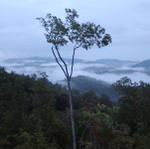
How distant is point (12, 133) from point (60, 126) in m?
1.73

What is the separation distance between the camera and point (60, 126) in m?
15.4

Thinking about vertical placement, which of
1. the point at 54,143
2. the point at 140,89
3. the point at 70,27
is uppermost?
the point at 70,27

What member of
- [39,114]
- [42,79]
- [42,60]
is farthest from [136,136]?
[42,60]

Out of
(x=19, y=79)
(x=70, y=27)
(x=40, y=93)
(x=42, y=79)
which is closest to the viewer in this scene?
(x=70, y=27)

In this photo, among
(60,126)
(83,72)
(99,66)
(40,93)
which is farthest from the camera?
(99,66)

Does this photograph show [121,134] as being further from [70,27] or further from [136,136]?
[70,27]

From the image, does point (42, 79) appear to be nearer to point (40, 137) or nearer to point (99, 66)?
point (40, 137)

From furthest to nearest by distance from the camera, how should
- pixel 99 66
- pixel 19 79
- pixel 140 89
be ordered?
1. pixel 99 66
2. pixel 19 79
3. pixel 140 89

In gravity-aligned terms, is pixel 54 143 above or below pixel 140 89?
below

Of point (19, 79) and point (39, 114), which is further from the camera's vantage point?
point (19, 79)

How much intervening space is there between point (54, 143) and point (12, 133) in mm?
2295

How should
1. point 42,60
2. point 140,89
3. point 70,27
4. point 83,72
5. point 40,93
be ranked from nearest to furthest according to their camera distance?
point 70,27, point 140,89, point 40,93, point 42,60, point 83,72

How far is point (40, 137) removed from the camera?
13500mm

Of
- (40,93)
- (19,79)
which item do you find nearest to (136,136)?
(40,93)
